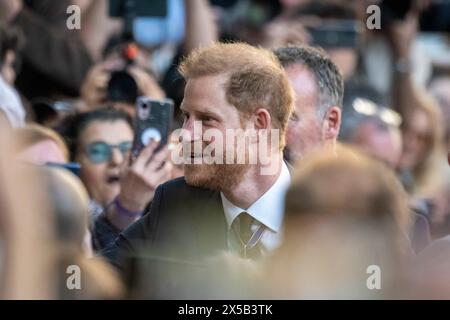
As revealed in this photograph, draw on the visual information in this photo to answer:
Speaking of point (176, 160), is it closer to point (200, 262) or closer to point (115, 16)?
point (115, 16)

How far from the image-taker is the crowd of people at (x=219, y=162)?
8.24ft

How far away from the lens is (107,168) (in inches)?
198

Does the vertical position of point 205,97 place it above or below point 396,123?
below

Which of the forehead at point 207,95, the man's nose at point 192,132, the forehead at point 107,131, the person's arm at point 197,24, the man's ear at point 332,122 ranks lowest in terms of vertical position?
the man's nose at point 192,132

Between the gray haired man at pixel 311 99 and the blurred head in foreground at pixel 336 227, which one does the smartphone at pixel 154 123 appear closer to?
the gray haired man at pixel 311 99

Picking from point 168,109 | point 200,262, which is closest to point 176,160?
point 168,109

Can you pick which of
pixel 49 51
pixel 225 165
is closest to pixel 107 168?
pixel 49 51

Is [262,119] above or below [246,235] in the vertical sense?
above

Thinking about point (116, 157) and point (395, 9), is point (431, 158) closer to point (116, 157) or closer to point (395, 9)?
point (395, 9)

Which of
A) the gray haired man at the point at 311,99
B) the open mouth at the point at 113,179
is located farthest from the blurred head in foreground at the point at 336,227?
the open mouth at the point at 113,179

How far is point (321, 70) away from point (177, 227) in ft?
2.92

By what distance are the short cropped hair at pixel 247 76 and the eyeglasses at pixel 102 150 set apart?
144 centimetres

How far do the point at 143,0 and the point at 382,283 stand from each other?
3.16 meters

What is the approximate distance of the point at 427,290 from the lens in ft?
9.29
